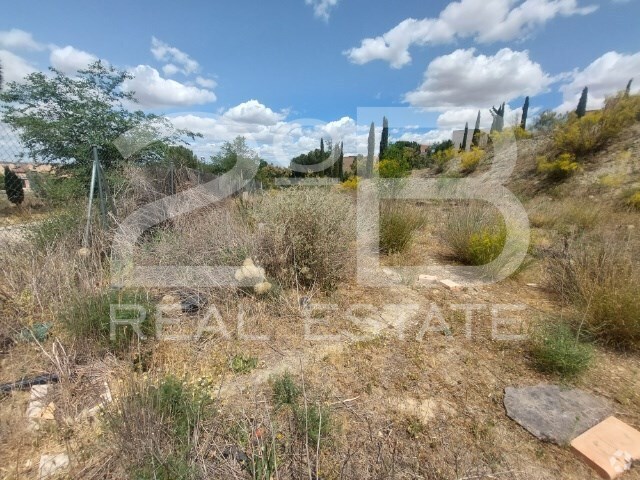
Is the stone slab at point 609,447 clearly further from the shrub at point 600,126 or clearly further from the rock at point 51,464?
the shrub at point 600,126

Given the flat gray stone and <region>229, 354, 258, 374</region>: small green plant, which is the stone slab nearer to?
the flat gray stone

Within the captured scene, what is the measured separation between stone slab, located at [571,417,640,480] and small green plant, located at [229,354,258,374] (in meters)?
1.78

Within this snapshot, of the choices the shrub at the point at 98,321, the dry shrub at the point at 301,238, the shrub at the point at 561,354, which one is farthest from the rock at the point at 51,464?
the shrub at the point at 561,354

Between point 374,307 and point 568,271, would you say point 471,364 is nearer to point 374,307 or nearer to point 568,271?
point 374,307

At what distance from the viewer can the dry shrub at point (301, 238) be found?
9.37 ft

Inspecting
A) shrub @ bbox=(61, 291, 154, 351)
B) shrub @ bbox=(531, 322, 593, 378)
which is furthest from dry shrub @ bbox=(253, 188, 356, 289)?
shrub @ bbox=(531, 322, 593, 378)

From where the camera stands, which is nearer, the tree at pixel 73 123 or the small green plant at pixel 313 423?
the small green plant at pixel 313 423

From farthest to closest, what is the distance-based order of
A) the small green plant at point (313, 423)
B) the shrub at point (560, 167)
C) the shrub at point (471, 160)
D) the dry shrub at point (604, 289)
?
the shrub at point (471, 160) → the shrub at point (560, 167) → the dry shrub at point (604, 289) → the small green plant at point (313, 423)

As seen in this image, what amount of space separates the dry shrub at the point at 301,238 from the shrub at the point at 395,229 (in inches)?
54.5

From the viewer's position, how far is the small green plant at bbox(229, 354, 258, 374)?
6.30 feet

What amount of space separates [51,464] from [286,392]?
107cm

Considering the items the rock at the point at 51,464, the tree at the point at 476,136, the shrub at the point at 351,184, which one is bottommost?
the rock at the point at 51,464

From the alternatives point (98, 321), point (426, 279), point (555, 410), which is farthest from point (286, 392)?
point (426, 279)

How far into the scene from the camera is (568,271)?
285 cm
